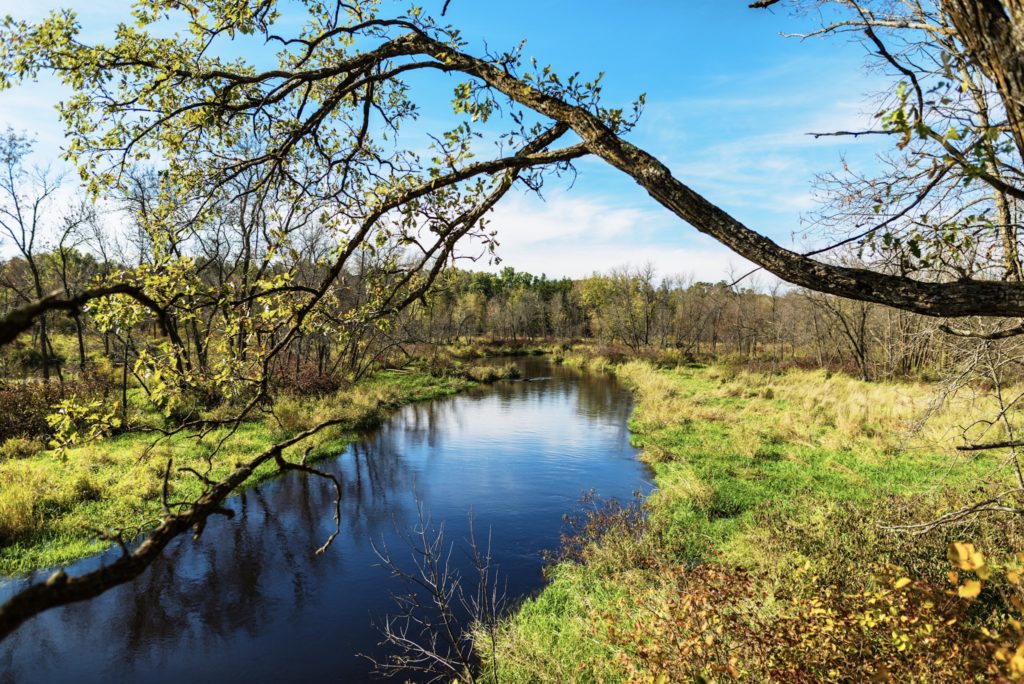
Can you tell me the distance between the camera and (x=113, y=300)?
11.4 feet

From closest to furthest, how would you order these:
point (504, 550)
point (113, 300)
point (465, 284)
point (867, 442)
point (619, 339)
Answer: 1. point (113, 300)
2. point (504, 550)
3. point (867, 442)
4. point (619, 339)
5. point (465, 284)

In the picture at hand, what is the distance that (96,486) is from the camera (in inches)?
470

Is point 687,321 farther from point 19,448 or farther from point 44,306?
point 44,306

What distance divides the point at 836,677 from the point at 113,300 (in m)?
5.77

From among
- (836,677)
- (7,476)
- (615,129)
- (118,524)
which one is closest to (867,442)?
(836,677)

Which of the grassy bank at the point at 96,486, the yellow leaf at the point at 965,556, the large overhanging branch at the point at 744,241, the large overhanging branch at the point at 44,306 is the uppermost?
the large overhanging branch at the point at 744,241

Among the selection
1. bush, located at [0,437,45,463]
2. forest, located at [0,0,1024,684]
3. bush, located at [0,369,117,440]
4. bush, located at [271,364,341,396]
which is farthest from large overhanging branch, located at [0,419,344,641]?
bush, located at [271,364,341,396]

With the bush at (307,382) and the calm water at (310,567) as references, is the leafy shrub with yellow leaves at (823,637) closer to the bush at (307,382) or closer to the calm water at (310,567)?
the calm water at (310,567)

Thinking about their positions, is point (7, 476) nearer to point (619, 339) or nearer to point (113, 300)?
point (113, 300)

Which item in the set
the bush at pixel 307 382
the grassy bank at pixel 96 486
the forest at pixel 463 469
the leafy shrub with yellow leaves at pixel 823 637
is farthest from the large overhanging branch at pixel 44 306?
the bush at pixel 307 382

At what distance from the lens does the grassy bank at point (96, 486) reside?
9.90m

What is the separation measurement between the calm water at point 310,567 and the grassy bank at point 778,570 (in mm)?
1613

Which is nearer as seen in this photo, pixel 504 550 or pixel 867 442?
pixel 504 550

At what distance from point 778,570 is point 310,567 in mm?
8054
